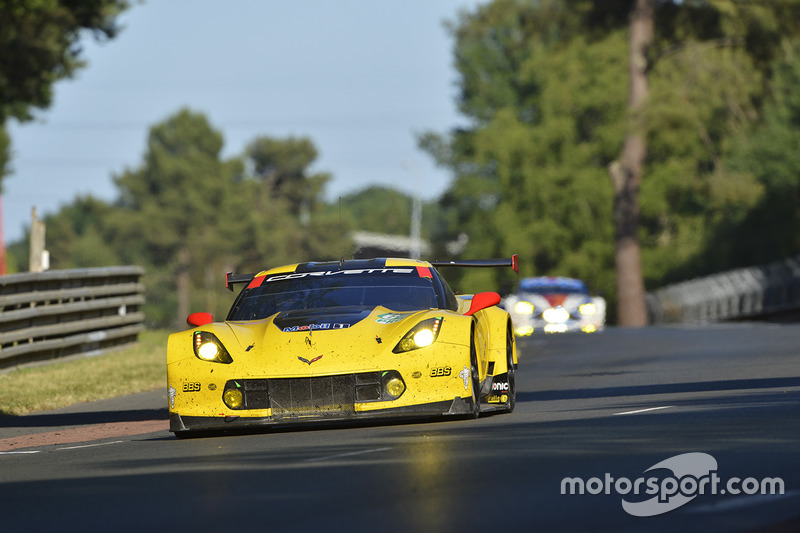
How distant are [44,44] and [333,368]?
80.7 feet

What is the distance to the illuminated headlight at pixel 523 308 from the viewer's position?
29641mm

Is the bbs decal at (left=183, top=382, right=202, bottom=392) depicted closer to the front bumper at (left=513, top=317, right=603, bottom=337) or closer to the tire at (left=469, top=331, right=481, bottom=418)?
the tire at (left=469, top=331, right=481, bottom=418)

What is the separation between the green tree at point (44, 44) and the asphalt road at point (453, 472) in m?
20.2

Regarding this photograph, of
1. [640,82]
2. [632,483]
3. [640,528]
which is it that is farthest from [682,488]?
[640,82]

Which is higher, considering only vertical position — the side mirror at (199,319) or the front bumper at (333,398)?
the side mirror at (199,319)

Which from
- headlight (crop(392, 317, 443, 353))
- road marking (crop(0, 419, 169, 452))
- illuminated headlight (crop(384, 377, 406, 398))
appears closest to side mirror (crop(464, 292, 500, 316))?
headlight (crop(392, 317, 443, 353))

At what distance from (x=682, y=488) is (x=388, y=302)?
4.55 metres

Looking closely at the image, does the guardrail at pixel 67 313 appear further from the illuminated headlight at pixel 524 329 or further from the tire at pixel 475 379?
the illuminated headlight at pixel 524 329

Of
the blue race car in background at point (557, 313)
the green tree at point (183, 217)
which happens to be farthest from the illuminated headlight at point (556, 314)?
the green tree at point (183, 217)

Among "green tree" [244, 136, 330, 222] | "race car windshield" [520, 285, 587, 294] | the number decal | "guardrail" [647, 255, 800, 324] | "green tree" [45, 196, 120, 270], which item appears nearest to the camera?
the number decal

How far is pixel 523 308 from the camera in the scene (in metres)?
29.7

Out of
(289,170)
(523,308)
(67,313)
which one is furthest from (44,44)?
(289,170)

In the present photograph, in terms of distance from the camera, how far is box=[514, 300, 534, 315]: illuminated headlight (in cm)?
2964

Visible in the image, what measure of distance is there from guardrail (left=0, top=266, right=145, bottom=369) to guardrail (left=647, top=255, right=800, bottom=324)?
2527 cm
